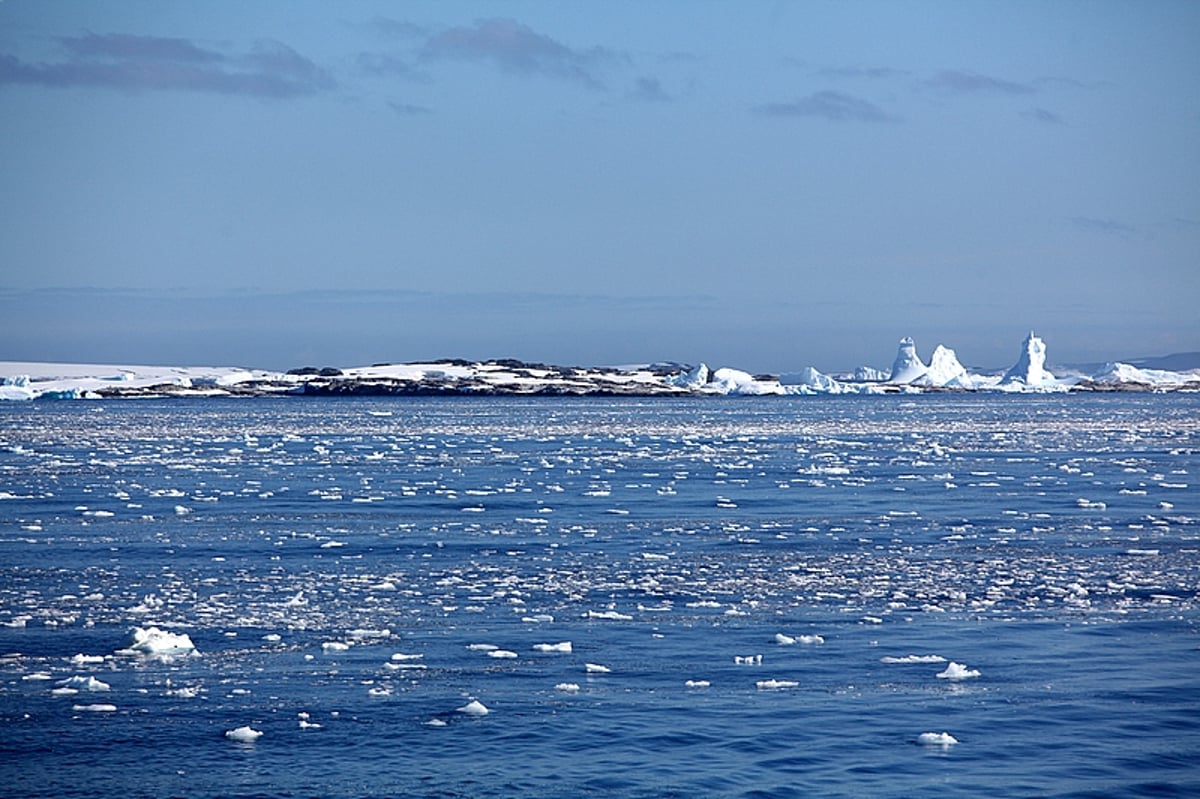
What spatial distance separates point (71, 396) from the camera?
133m

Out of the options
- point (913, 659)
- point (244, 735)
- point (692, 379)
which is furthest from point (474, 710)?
point (692, 379)

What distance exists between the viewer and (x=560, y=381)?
520 ft

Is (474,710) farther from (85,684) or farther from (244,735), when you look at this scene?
(85,684)

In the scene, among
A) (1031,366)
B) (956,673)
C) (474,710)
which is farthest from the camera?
(1031,366)

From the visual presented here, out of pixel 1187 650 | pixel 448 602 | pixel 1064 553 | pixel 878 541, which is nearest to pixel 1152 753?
pixel 1187 650

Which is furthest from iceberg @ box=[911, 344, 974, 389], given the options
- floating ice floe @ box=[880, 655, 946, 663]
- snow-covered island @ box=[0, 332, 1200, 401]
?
floating ice floe @ box=[880, 655, 946, 663]

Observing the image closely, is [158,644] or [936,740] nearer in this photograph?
[936,740]

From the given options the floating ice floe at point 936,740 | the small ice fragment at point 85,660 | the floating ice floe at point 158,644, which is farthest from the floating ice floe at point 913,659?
the small ice fragment at point 85,660

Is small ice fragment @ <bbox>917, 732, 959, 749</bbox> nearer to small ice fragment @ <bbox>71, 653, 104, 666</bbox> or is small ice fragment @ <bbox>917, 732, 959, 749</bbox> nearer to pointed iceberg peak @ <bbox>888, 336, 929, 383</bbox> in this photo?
small ice fragment @ <bbox>71, 653, 104, 666</bbox>

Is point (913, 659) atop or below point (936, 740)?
atop

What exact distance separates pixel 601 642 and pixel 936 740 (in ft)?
13.4

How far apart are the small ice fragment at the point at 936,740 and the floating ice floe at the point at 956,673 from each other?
1.81m

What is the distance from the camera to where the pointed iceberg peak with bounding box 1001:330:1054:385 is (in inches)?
5546

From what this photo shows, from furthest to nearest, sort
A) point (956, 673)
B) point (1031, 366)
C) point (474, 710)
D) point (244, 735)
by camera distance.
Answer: point (1031, 366)
point (956, 673)
point (474, 710)
point (244, 735)
